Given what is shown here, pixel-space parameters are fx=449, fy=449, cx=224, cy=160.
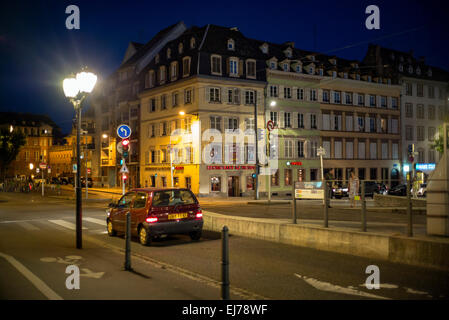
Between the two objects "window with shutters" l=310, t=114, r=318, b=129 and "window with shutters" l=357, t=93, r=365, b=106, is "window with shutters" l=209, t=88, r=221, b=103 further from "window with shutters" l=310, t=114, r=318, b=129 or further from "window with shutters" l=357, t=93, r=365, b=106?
"window with shutters" l=357, t=93, r=365, b=106

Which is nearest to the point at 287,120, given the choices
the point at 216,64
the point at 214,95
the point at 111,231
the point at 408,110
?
the point at 214,95

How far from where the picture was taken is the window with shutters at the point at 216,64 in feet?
149

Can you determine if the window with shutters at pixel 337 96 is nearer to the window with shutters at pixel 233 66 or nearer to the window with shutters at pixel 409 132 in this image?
the window with shutters at pixel 409 132

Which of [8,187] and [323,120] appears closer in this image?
[323,120]

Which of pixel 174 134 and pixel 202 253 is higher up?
pixel 174 134

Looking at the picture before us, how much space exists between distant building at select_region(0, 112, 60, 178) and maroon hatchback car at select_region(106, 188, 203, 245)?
108 m

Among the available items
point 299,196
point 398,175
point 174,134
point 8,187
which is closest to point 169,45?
point 174,134

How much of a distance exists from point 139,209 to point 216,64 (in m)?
34.7

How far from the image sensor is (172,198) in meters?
12.7

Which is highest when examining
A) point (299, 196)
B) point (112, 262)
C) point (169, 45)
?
point (169, 45)

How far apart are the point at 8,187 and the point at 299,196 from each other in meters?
55.7
